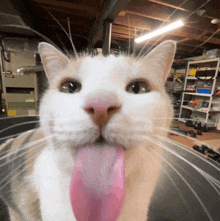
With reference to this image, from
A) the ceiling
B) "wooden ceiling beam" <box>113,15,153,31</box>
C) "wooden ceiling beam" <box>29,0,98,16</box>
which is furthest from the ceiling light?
"wooden ceiling beam" <box>29,0,98,16</box>

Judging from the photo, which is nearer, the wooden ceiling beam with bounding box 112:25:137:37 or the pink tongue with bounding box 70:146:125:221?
the pink tongue with bounding box 70:146:125:221

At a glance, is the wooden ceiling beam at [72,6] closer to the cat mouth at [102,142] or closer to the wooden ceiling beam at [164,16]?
the wooden ceiling beam at [164,16]

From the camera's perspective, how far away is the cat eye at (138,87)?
0.31 metres

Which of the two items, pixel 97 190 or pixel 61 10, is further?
pixel 61 10

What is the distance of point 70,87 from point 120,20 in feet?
0.72

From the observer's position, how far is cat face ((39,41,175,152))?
220 millimetres

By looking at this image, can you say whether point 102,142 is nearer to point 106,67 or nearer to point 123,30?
point 106,67

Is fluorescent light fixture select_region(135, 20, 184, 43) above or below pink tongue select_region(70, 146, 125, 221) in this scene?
above

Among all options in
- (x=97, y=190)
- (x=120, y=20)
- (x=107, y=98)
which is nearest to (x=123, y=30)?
(x=120, y=20)

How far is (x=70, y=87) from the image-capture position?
0.32 metres

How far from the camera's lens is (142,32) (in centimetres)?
34

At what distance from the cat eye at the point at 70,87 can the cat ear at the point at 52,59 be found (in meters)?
0.06

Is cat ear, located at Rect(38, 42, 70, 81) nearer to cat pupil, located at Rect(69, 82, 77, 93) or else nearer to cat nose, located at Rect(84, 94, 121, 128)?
cat pupil, located at Rect(69, 82, 77, 93)

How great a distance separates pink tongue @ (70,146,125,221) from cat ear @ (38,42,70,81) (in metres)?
0.27
